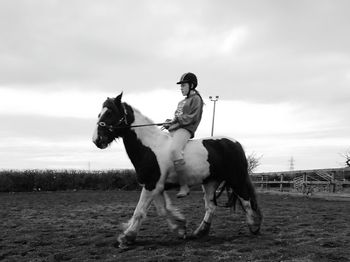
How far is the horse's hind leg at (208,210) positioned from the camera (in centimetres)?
713

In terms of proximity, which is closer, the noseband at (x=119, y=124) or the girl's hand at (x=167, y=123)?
the noseband at (x=119, y=124)

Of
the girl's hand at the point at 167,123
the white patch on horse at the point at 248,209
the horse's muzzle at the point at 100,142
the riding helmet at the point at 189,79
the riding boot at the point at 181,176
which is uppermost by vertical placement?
the riding helmet at the point at 189,79

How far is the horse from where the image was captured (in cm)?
657

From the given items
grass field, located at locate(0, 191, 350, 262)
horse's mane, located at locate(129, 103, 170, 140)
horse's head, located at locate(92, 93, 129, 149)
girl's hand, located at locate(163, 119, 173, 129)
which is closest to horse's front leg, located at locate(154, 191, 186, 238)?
grass field, located at locate(0, 191, 350, 262)

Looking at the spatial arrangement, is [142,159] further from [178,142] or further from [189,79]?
[189,79]

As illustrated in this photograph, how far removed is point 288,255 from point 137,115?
122 inches

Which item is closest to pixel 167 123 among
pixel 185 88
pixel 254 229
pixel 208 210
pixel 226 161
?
pixel 185 88

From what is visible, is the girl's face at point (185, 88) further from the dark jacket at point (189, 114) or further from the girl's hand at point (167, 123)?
the girl's hand at point (167, 123)

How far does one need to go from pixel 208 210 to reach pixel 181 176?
0.92 metres

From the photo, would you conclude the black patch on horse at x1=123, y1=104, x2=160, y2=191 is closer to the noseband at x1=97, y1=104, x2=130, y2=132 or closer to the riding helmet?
the noseband at x1=97, y1=104, x2=130, y2=132

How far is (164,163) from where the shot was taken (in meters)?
6.64

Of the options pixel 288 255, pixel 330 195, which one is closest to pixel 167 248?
pixel 288 255

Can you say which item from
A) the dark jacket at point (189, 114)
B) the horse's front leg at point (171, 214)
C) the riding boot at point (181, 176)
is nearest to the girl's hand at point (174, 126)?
the dark jacket at point (189, 114)

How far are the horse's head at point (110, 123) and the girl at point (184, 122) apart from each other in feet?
2.64
